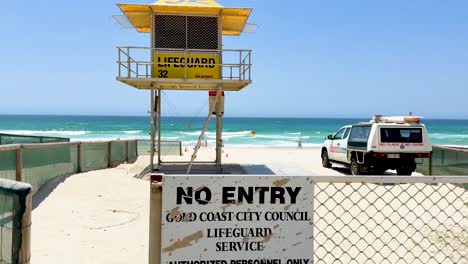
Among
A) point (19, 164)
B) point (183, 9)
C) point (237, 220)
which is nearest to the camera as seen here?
point (237, 220)

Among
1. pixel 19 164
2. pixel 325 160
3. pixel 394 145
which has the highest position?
pixel 394 145

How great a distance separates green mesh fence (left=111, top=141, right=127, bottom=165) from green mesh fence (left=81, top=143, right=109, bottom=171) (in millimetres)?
729

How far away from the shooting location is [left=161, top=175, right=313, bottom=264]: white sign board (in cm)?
246

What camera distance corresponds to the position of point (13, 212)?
2.47 m

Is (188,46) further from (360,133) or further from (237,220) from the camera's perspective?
(237,220)

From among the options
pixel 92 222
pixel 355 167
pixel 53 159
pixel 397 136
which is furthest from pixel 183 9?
A: pixel 92 222

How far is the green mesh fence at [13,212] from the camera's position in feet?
7.82

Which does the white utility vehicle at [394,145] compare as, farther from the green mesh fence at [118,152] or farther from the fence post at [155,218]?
the fence post at [155,218]

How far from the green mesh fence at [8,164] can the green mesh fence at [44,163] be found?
1.64ft

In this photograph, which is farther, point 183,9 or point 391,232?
point 183,9

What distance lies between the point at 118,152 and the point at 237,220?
16.0 meters

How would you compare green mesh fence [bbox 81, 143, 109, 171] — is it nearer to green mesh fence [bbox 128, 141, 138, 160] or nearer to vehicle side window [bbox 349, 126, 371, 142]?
green mesh fence [bbox 128, 141, 138, 160]

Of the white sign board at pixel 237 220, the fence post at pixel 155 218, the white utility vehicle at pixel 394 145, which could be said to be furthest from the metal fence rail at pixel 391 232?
the white utility vehicle at pixel 394 145

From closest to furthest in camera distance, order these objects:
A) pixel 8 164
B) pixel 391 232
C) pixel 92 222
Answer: pixel 391 232
pixel 92 222
pixel 8 164
